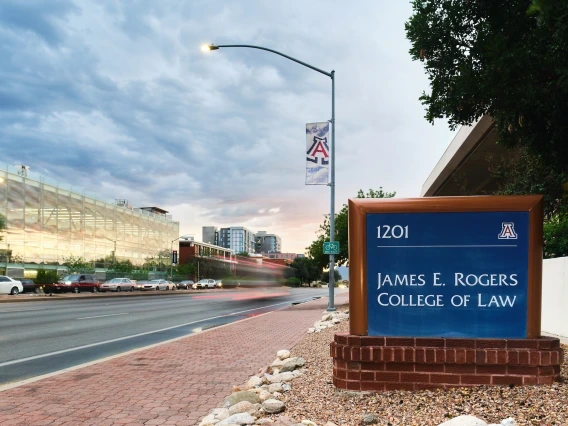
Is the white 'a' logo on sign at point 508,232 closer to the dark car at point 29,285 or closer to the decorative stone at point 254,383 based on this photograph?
the decorative stone at point 254,383

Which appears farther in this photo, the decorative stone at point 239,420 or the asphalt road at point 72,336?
the asphalt road at point 72,336

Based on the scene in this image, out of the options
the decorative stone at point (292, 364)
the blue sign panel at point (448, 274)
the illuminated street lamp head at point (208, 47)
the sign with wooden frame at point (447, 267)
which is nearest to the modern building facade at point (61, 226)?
the illuminated street lamp head at point (208, 47)

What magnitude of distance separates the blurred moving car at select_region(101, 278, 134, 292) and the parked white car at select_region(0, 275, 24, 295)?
11444 millimetres

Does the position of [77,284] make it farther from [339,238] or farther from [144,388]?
[144,388]

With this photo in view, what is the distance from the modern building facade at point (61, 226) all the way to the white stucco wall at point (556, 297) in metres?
53.7

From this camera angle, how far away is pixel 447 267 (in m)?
5.51

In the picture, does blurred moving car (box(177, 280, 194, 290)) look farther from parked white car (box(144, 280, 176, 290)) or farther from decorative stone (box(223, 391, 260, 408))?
decorative stone (box(223, 391, 260, 408))

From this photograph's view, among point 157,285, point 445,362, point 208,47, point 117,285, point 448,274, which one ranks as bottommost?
point 157,285

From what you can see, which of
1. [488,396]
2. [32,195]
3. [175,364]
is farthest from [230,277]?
[488,396]

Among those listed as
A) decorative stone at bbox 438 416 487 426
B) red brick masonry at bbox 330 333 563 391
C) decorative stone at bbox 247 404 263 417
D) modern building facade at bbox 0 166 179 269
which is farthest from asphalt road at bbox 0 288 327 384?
modern building facade at bbox 0 166 179 269

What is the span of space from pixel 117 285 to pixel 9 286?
48.9 ft

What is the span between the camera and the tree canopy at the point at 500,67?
636 centimetres

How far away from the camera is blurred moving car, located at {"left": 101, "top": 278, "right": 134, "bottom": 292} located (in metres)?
53.0

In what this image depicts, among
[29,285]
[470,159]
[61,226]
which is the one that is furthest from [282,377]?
[61,226]
